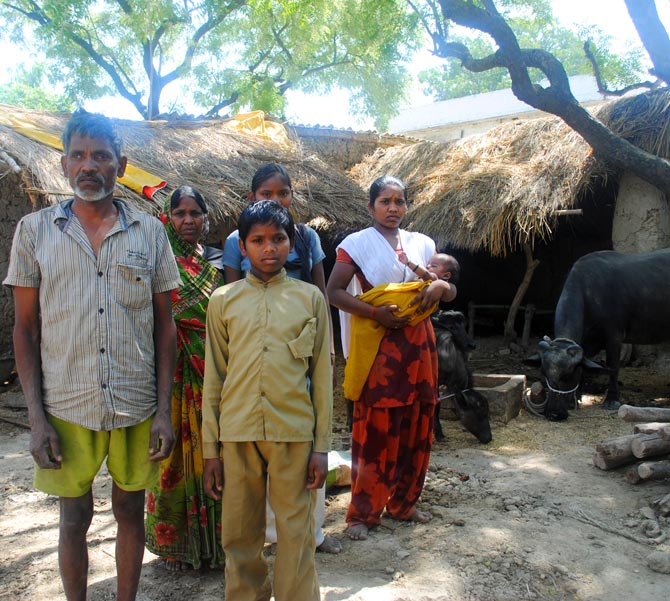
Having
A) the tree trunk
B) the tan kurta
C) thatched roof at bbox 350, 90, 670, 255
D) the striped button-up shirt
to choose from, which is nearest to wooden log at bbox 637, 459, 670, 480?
the tan kurta

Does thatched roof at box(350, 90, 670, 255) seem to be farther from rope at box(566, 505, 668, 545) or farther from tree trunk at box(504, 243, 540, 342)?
rope at box(566, 505, 668, 545)

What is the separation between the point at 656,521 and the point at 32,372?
3.12 m

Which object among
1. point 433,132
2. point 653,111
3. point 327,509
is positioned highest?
point 433,132

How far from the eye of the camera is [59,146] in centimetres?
631

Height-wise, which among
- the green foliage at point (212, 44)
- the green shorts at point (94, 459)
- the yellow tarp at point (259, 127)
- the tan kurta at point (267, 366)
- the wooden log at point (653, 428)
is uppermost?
the green foliage at point (212, 44)

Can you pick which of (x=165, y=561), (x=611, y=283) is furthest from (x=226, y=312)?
(x=611, y=283)

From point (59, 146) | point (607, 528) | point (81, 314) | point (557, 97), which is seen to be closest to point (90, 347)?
point (81, 314)

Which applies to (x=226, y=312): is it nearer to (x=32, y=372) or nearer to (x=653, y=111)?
(x=32, y=372)

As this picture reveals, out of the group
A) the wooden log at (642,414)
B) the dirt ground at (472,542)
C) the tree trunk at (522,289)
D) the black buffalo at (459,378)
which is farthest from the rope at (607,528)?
the tree trunk at (522,289)

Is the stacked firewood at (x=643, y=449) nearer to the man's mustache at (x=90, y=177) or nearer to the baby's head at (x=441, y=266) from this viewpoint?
the baby's head at (x=441, y=266)

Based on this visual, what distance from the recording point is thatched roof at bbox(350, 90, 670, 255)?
23.9 ft

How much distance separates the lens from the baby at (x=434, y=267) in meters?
3.18

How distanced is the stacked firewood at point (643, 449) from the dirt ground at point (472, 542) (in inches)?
3.3

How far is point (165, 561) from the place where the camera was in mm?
2814
